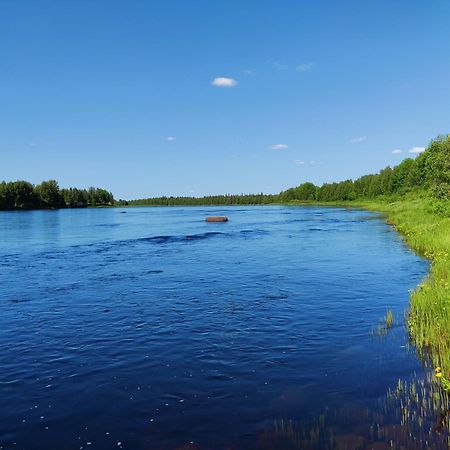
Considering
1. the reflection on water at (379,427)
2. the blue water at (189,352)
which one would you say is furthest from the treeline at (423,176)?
the reflection on water at (379,427)

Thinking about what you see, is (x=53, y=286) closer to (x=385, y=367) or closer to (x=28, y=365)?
(x=28, y=365)

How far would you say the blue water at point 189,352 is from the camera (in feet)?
29.7

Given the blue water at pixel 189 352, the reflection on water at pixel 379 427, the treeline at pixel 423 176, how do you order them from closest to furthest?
1. the reflection on water at pixel 379 427
2. the blue water at pixel 189 352
3. the treeline at pixel 423 176

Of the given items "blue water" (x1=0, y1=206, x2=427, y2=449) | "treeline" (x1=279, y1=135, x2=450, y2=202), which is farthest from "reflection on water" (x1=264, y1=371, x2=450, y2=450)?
"treeline" (x1=279, y1=135, x2=450, y2=202)

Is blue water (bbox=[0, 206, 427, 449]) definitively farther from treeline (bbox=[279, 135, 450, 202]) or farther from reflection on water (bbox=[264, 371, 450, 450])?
treeline (bbox=[279, 135, 450, 202])

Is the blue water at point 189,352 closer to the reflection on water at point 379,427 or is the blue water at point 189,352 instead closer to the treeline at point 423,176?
the reflection on water at point 379,427

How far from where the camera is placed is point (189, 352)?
518 inches

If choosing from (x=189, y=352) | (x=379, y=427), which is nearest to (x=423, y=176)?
(x=189, y=352)

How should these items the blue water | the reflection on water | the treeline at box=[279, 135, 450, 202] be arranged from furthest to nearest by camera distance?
1. the treeline at box=[279, 135, 450, 202]
2. the blue water
3. the reflection on water

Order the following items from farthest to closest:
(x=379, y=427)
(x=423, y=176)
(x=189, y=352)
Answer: (x=423, y=176) → (x=189, y=352) → (x=379, y=427)

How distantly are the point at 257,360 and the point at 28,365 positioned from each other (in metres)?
6.81

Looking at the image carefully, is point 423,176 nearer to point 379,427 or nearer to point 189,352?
point 189,352

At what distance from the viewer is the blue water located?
9.05m

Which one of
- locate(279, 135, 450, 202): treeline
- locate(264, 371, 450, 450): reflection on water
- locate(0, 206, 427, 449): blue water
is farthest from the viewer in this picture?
locate(279, 135, 450, 202): treeline
